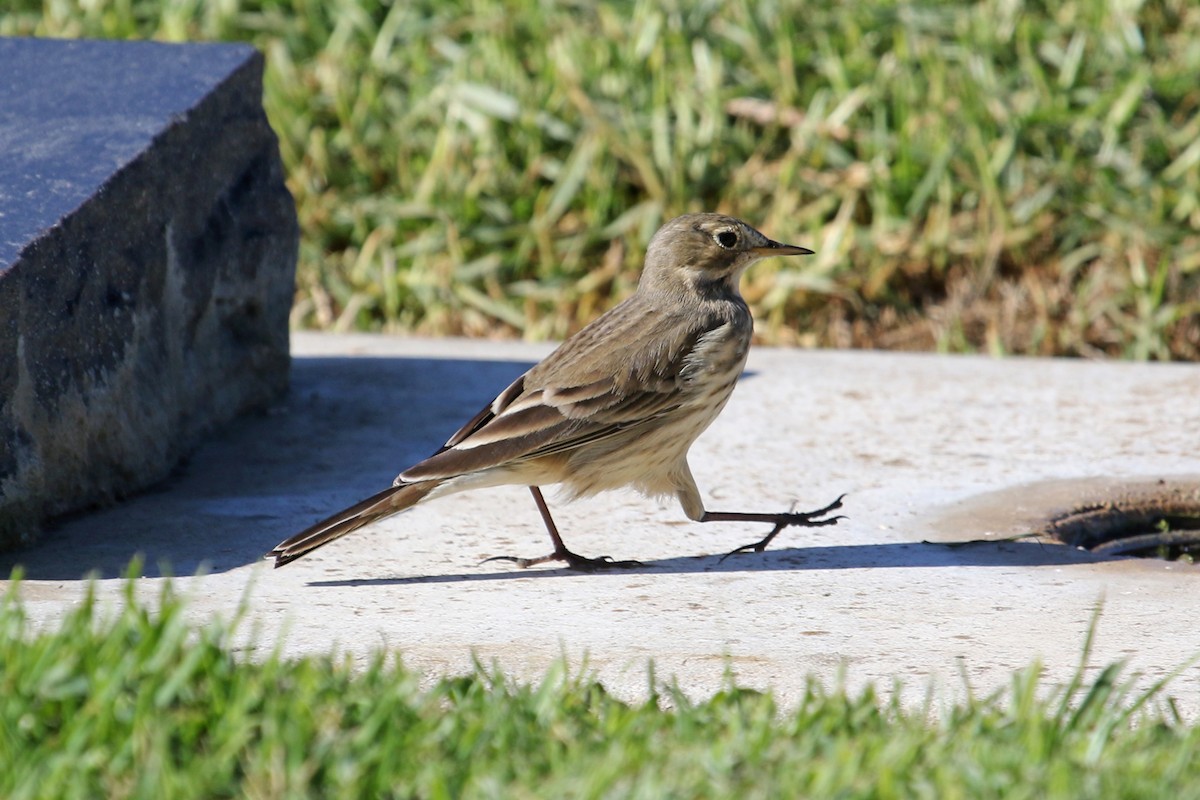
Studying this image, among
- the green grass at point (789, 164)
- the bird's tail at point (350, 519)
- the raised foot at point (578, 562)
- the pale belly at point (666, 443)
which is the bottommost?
the raised foot at point (578, 562)

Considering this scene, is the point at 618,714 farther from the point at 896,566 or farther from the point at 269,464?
the point at 269,464

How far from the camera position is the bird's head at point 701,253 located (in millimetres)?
5281

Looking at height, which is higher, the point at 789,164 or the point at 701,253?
the point at 789,164

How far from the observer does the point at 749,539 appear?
507cm

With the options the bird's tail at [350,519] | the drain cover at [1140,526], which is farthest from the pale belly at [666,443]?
the drain cover at [1140,526]

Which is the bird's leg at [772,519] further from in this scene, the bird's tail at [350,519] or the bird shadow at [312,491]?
the bird's tail at [350,519]

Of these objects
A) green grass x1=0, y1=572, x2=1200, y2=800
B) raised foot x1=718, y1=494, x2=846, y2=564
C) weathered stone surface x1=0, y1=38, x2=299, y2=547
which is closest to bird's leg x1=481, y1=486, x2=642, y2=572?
raised foot x1=718, y1=494, x2=846, y2=564

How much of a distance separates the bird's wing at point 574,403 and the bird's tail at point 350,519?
47 millimetres

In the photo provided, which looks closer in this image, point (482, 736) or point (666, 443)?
point (482, 736)

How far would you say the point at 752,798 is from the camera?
9.29 feet

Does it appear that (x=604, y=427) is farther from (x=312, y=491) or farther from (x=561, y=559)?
(x=312, y=491)

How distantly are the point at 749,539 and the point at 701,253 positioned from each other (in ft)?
3.05

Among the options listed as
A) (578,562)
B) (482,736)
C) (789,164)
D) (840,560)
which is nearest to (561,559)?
(578,562)

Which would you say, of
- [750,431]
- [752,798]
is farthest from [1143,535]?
[752,798]
